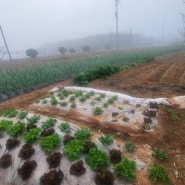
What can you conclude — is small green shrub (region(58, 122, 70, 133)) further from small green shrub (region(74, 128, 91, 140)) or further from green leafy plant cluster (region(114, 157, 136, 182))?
green leafy plant cluster (region(114, 157, 136, 182))

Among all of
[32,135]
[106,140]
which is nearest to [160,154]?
[106,140]

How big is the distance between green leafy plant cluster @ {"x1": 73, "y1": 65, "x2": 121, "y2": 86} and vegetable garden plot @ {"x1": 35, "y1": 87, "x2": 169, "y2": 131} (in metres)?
1.74

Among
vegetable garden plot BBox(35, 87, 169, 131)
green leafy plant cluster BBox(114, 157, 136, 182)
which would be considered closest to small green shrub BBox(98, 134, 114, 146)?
green leafy plant cluster BBox(114, 157, 136, 182)

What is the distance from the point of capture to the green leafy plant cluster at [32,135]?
Answer: 20.8 feet

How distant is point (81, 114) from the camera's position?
28.4ft

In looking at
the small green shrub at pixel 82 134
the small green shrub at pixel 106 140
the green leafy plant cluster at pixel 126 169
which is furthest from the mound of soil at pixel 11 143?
the green leafy plant cluster at pixel 126 169

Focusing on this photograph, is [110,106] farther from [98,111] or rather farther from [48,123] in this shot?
[48,123]

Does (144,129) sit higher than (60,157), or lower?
lower

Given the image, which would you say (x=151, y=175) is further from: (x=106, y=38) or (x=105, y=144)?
(x=106, y=38)

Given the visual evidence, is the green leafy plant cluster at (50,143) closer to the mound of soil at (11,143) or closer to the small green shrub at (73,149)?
the small green shrub at (73,149)

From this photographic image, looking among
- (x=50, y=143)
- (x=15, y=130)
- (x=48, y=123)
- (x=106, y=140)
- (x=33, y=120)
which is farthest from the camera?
(x=33, y=120)

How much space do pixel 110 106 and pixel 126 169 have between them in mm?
3761

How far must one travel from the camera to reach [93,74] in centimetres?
1359

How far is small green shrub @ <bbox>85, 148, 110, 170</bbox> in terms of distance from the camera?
17.7 feet
